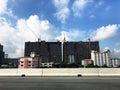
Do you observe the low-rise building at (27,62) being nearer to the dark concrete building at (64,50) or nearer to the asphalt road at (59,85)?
the dark concrete building at (64,50)

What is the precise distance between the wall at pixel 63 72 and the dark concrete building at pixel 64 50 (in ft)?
432

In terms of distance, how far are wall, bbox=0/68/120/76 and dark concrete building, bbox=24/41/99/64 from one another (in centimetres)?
13170

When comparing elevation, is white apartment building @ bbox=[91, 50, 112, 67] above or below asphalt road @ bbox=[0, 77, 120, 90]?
above

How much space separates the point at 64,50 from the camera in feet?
566

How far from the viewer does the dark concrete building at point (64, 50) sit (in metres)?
170

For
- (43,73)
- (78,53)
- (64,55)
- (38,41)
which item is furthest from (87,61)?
(43,73)

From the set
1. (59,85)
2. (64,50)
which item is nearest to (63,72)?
(59,85)

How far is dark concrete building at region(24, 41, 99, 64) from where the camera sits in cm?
17050

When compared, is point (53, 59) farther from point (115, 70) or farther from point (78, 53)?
point (115, 70)

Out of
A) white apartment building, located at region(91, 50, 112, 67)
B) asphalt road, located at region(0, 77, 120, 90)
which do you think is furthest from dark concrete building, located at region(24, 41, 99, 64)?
asphalt road, located at region(0, 77, 120, 90)

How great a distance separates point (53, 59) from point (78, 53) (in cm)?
2126

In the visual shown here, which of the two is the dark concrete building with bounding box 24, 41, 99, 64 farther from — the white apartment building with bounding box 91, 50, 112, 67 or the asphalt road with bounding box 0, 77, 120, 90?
the asphalt road with bounding box 0, 77, 120, 90

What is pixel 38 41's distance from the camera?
170500 millimetres

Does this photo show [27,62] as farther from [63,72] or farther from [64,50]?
[63,72]
